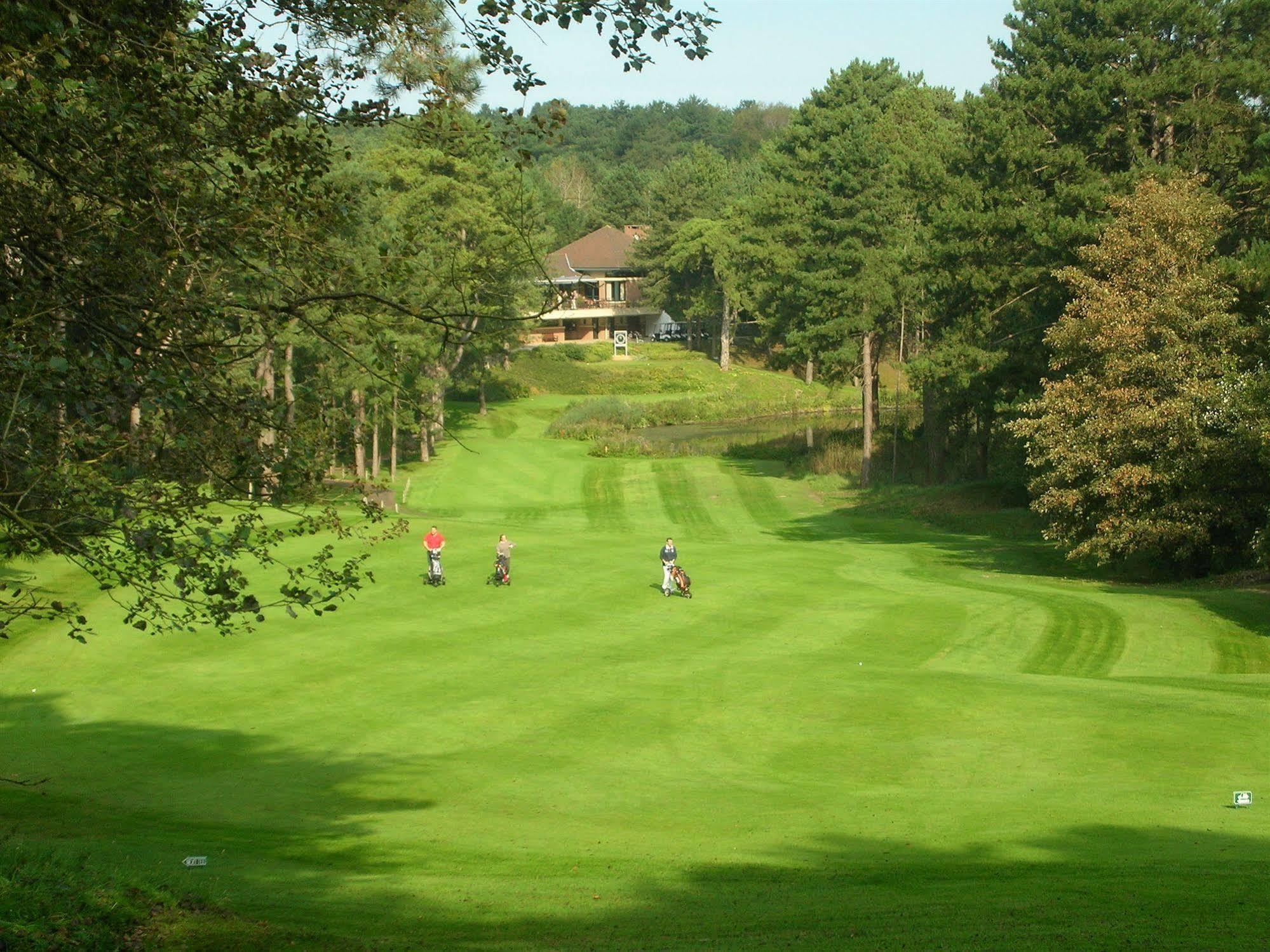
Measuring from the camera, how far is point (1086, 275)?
126 feet

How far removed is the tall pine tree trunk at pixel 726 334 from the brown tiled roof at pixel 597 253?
1484 centimetres

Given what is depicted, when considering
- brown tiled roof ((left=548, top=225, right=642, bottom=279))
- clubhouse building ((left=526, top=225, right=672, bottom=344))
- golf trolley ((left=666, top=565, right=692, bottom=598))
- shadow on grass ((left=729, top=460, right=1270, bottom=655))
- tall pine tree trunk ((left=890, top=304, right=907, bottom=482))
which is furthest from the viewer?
brown tiled roof ((left=548, top=225, right=642, bottom=279))

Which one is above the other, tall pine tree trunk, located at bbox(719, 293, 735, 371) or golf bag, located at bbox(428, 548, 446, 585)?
tall pine tree trunk, located at bbox(719, 293, 735, 371)

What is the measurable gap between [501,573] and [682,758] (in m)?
13.5

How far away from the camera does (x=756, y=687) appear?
2195 centimetres

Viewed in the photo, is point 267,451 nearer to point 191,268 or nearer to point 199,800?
point 191,268

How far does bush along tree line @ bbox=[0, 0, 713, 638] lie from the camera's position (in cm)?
848

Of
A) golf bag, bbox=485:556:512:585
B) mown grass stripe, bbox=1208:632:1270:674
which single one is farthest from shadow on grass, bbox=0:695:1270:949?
golf bag, bbox=485:556:512:585

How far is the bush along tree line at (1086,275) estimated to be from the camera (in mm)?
34156

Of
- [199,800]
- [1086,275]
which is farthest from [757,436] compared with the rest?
[199,800]

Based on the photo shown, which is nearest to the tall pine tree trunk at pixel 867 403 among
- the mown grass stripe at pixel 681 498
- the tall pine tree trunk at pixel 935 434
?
the tall pine tree trunk at pixel 935 434

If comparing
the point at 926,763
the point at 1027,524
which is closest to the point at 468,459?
the point at 1027,524

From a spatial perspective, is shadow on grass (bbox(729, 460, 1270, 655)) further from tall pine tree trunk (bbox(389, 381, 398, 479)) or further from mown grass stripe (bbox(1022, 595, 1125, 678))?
tall pine tree trunk (bbox(389, 381, 398, 479))

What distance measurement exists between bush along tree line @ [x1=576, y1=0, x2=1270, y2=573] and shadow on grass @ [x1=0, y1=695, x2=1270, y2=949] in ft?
63.7
